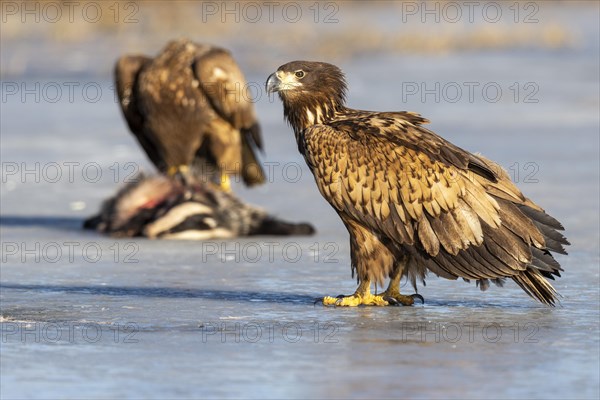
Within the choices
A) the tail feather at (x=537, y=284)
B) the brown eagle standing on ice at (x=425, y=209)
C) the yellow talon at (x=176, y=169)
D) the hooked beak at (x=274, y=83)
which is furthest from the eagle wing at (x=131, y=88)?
the tail feather at (x=537, y=284)

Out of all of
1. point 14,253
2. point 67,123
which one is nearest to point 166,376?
point 14,253

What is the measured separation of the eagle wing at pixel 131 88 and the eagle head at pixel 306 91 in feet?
16.2

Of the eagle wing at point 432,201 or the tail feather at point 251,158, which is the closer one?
the eagle wing at point 432,201

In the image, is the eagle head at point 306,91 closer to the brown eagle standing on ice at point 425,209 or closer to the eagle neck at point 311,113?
the eagle neck at point 311,113

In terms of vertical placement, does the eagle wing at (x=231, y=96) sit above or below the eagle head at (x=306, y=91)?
above

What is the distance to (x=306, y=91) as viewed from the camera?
26.8 ft

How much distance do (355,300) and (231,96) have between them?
521cm

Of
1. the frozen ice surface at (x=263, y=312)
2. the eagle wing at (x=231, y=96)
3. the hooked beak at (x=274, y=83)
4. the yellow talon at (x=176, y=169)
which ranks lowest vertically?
the frozen ice surface at (x=263, y=312)

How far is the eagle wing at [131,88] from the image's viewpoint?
13.0 metres

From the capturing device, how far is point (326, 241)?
10789 mm

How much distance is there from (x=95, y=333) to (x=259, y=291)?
5.55 feet

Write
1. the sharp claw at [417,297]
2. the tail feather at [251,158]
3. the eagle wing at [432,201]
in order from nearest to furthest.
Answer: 1. the eagle wing at [432,201]
2. the sharp claw at [417,297]
3. the tail feather at [251,158]

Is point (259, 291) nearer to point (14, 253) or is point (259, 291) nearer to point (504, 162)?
point (14, 253)

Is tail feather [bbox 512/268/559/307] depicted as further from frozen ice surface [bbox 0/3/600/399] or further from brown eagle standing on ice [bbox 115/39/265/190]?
brown eagle standing on ice [bbox 115/39/265/190]
